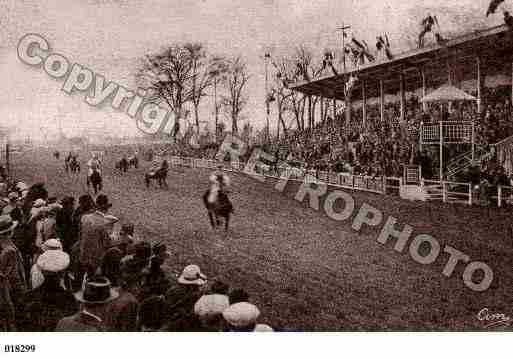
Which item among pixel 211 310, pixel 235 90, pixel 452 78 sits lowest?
pixel 211 310

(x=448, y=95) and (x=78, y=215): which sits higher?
(x=448, y=95)

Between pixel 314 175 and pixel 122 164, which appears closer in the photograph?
pixel 122 164

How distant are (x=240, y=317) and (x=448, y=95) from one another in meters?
5.96

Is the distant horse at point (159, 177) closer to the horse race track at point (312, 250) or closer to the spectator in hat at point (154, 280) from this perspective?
the horse race track at point (312, 250)

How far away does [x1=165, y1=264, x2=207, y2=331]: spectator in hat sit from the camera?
296cm

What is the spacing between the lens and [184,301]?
3107 millimetres

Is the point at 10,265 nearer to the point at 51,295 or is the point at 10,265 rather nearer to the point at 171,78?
the point at 51,295

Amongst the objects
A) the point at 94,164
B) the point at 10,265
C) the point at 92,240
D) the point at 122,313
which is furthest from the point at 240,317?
the point at 94,164

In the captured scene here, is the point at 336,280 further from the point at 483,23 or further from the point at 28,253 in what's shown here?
the point at 483,23

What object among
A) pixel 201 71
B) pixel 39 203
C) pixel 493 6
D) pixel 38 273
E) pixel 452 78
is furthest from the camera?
pixel 452 78

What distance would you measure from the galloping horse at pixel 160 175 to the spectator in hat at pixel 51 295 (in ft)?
11.1

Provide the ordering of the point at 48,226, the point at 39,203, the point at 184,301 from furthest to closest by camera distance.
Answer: the point at 39,203 → the point at 48,226 → the point at 184,301

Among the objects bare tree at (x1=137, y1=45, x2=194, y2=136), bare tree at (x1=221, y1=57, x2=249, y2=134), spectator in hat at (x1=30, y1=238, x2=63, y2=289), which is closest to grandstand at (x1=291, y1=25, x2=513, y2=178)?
bare tree at (x1=221, y1=57, x2=249, y2=134)
